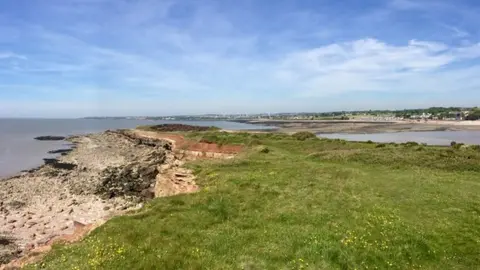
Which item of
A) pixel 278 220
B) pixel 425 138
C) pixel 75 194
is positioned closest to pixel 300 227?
pixel 278 220

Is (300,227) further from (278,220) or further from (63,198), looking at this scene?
(63,198)

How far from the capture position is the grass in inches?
490

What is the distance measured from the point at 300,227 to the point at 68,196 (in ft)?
93.5

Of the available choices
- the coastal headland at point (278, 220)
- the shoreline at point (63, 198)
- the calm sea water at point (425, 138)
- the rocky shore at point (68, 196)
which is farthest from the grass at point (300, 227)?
the calm sea water at point (425, 138)

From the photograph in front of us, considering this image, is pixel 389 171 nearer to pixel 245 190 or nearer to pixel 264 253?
pixel 245 190

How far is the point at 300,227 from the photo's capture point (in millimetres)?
15062

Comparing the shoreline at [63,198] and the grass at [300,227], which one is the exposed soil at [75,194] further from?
the grass at [300,227]

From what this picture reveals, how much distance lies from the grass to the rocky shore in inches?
263

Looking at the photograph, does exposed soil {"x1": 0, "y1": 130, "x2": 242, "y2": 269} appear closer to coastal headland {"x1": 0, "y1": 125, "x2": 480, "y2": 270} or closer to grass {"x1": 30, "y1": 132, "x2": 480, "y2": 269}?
coastal headland {"x1": 0, "y1": 125, "x2": 480, "y2": 270}

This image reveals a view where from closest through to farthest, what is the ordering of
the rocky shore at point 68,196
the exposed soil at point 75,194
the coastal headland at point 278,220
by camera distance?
the coastal headland at point 278,220, the exposed soil at point 75,194, the rocky shore at point 68,196

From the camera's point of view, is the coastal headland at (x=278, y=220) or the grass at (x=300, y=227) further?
the coastal headland at (x=278, y=220)

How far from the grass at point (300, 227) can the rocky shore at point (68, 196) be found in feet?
22.0

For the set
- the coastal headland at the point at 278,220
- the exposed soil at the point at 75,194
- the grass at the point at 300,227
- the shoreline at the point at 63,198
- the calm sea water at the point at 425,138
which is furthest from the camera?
the calm sea water at the point at 425,138

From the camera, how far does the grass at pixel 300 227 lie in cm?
1245
